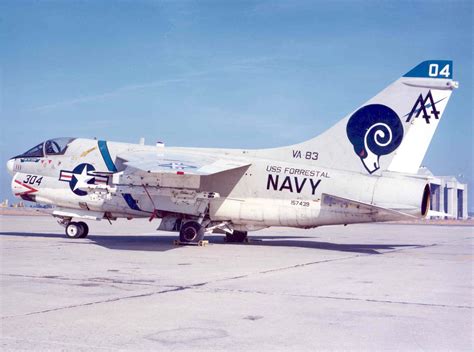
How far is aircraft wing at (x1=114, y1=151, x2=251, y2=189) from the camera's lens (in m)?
17.2

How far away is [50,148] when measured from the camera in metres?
20.7

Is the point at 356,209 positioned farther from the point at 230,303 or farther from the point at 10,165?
the point at 10,165

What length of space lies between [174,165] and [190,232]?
110 inches

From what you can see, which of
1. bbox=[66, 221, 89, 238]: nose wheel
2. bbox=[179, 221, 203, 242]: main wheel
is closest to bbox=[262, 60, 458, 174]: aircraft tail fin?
bbox=[179, 221, 203, 242]: main wheel

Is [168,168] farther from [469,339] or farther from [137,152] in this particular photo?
[469,339]

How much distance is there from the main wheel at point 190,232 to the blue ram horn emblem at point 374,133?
5.59 m

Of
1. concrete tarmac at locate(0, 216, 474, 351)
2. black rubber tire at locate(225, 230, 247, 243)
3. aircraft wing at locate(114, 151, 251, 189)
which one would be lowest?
concrete tarmac at locate(0, 216, 474, 351)

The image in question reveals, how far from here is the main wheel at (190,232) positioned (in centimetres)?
1853

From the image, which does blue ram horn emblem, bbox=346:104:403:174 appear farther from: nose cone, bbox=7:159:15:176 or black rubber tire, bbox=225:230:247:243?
nose cone, bbox=7:159:15:176

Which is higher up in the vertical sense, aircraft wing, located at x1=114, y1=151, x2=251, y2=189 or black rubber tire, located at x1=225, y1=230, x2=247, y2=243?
aircraft wing, located at x1=114, y1=151, x2=251, y2=189

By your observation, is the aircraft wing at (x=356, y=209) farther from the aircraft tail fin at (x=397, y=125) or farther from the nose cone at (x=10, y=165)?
the nose cone at (x=10, y=165)

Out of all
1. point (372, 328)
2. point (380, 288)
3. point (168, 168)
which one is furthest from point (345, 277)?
point (168, 168)

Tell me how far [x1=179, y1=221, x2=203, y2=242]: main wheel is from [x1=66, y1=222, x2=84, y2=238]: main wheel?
14.3 feet

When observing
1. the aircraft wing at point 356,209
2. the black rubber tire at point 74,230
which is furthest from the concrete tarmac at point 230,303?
the black rubber tire at point 74,230
